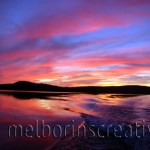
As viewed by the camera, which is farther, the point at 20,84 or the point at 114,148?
the point at 20,84

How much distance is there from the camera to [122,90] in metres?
97.8

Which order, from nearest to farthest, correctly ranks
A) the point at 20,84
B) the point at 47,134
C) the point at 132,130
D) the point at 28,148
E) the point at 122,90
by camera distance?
the point at 28,148 → the point at 47,134 → the point at 132,130 → the point at 122,90 → the point at 20,84

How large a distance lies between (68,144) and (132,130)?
330 cm

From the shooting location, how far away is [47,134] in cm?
945

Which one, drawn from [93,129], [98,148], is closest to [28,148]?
[98,148]

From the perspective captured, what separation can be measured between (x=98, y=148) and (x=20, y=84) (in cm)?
10434

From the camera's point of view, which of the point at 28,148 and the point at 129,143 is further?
the point at 129,143

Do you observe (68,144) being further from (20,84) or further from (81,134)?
(20,84)

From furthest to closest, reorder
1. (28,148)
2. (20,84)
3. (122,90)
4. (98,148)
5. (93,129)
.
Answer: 1. (20,84)
2. (122,90)
3. (93,129)
4. (98,148)
5. (28,148)

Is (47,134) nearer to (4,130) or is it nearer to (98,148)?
(4,130)

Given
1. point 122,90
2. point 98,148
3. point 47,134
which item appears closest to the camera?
point 98,148

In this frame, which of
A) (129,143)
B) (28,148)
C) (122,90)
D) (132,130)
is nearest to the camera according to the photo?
(28,148)

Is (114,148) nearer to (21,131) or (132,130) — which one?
(132,130)

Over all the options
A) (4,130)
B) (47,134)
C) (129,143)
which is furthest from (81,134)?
(4,130)
